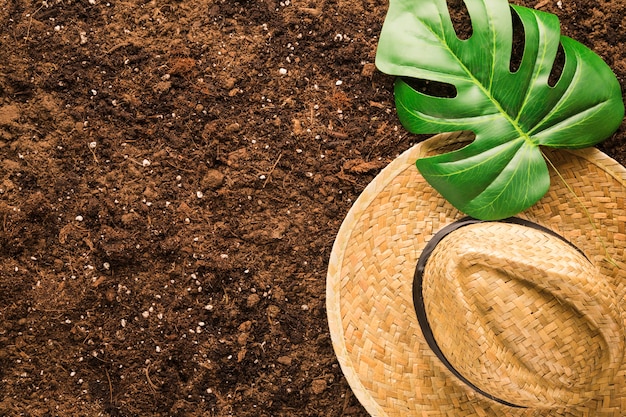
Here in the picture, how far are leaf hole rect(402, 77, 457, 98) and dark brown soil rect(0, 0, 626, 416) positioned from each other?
6.2 inches

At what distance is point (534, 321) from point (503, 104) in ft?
1.98

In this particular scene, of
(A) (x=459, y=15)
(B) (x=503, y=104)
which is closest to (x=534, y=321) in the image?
(B) (x=503, y=104)

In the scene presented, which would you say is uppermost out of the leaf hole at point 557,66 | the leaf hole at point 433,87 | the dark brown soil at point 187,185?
the leaf hole at point 557,66

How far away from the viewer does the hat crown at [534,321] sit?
119 cm

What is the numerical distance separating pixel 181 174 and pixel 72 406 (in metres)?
0.80

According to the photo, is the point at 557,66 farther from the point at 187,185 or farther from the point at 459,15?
the point at 187,185

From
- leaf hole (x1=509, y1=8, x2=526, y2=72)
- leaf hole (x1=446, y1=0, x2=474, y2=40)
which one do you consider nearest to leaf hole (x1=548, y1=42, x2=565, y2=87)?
leaf hole (x1=509, y1=8, x2=526, y2=72)

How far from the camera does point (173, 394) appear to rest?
73.4 inches

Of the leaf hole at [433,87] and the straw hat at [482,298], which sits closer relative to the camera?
the straw hat at [482,298]

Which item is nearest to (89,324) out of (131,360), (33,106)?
(131,360)

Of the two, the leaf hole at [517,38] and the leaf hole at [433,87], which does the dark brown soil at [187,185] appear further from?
the leaf hole at [517,38]

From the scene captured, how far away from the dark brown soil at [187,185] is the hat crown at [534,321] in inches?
26.4

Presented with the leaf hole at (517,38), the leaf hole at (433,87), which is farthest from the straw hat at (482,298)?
the leaf hole at (517,38)

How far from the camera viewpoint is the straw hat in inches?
47.5
